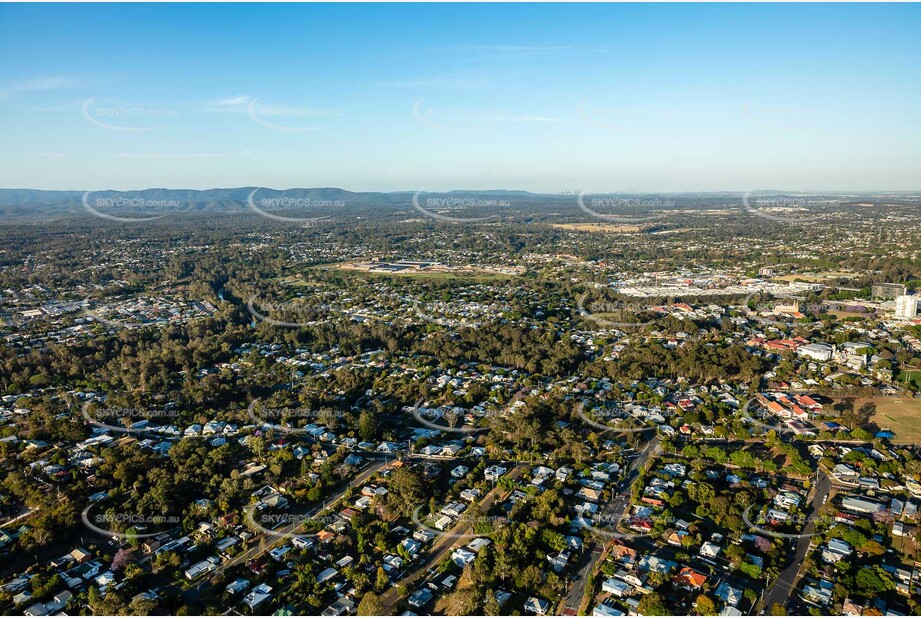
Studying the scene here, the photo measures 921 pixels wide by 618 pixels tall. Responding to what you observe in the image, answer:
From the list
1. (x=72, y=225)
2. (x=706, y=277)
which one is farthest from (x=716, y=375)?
(x=72, y=225)

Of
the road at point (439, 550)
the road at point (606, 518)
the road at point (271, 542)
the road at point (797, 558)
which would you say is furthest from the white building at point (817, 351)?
the road at point (271, 542)

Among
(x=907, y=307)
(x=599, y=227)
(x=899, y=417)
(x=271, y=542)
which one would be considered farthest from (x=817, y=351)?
(x=599, y=227)

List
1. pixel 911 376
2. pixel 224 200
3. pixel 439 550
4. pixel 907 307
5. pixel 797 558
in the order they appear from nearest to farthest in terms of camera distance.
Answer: pixel 797 558 < pixel 439 550 < pixel 911 376 < pixel 907 307 < pixel 224 200

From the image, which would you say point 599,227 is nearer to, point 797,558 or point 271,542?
point 797,558

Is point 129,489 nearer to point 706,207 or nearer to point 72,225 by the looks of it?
point 72,225

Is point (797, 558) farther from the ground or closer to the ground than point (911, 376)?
closer to the ground
